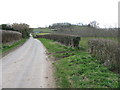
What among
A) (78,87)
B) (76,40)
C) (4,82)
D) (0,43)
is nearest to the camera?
(78,87)

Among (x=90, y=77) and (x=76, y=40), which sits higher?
(x=76, y=40)

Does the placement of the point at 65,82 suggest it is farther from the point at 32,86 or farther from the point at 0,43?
the point at 0,43

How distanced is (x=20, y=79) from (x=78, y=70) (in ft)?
9.73

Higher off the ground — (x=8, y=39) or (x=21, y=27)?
(x=21, y=27)

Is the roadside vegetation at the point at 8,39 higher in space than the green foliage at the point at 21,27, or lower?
lower

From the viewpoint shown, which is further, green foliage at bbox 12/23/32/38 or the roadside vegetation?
green foliage at bbox 12/23/32/38

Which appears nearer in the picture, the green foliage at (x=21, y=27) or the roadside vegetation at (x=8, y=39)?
the roadside vegetation at (x=8, y=39)

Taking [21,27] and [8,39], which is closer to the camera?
[8,39]

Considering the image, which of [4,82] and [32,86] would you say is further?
[4,82]

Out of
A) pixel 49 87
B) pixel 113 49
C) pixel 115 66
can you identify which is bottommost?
pixel 49 87

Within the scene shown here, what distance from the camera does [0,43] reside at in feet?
68.9

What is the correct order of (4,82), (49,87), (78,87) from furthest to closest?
1. (4,82)
2. (49,87)
3. (78,87)

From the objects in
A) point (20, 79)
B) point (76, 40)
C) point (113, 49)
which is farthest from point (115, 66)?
point (76, 40)

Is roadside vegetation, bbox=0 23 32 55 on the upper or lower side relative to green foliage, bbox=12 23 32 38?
lower
